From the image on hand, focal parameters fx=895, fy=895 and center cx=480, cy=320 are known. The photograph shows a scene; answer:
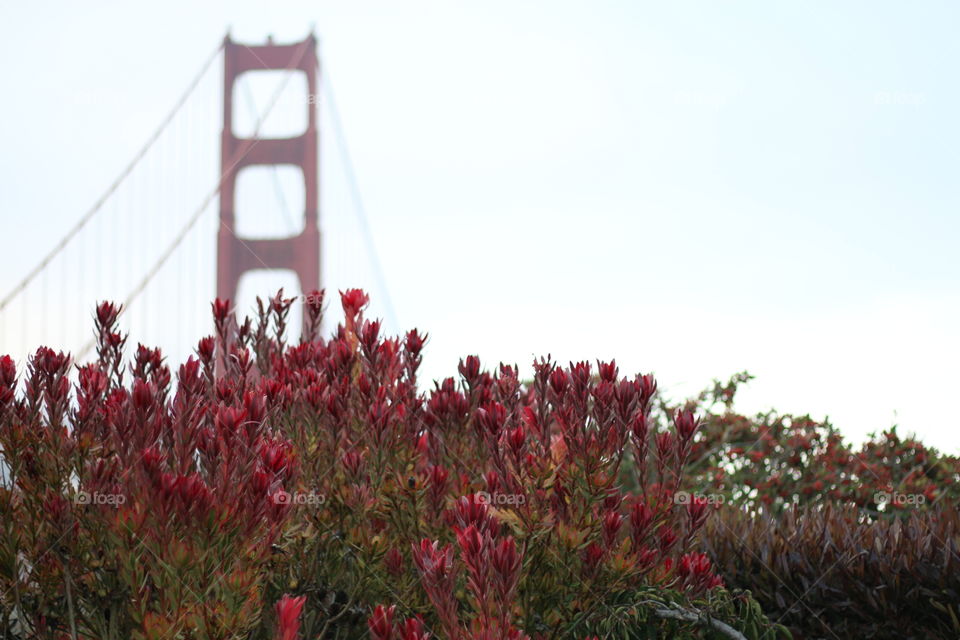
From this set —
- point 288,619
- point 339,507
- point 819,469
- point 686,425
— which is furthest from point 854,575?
point 819,469

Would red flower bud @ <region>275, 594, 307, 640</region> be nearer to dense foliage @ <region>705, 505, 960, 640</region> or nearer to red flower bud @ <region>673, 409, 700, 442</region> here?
red flower bud @ <region>673, 409, 700, 442</region>

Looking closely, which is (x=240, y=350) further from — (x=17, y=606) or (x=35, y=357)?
(x=17, y=606)

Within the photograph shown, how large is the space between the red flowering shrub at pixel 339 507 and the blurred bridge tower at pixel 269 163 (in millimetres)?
15932

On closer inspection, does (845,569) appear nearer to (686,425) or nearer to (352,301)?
(686,425)

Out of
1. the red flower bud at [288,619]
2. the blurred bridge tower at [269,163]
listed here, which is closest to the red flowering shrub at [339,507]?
the red flower bud at [288,619]

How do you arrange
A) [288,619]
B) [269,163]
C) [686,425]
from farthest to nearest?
[269,163], [686,425], [288,619]

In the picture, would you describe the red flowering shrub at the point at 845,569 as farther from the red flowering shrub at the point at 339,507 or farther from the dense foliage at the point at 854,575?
the red flowering shrub at the point at 339,507

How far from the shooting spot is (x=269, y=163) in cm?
2508

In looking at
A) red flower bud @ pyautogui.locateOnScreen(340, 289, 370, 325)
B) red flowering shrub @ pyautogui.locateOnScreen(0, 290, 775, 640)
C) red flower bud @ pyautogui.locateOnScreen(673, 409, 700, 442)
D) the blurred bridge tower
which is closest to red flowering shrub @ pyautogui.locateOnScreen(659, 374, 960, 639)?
red flowering shrub @ pyautogui.locateOnScreen(0, 290, 775, 640)

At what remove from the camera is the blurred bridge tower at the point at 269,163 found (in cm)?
2094

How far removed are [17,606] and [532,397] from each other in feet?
6.62

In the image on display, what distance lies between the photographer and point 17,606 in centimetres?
280

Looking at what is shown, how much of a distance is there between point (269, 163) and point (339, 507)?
23167 mm

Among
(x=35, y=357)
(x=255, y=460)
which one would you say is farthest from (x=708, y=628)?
(x=35, y=357)
